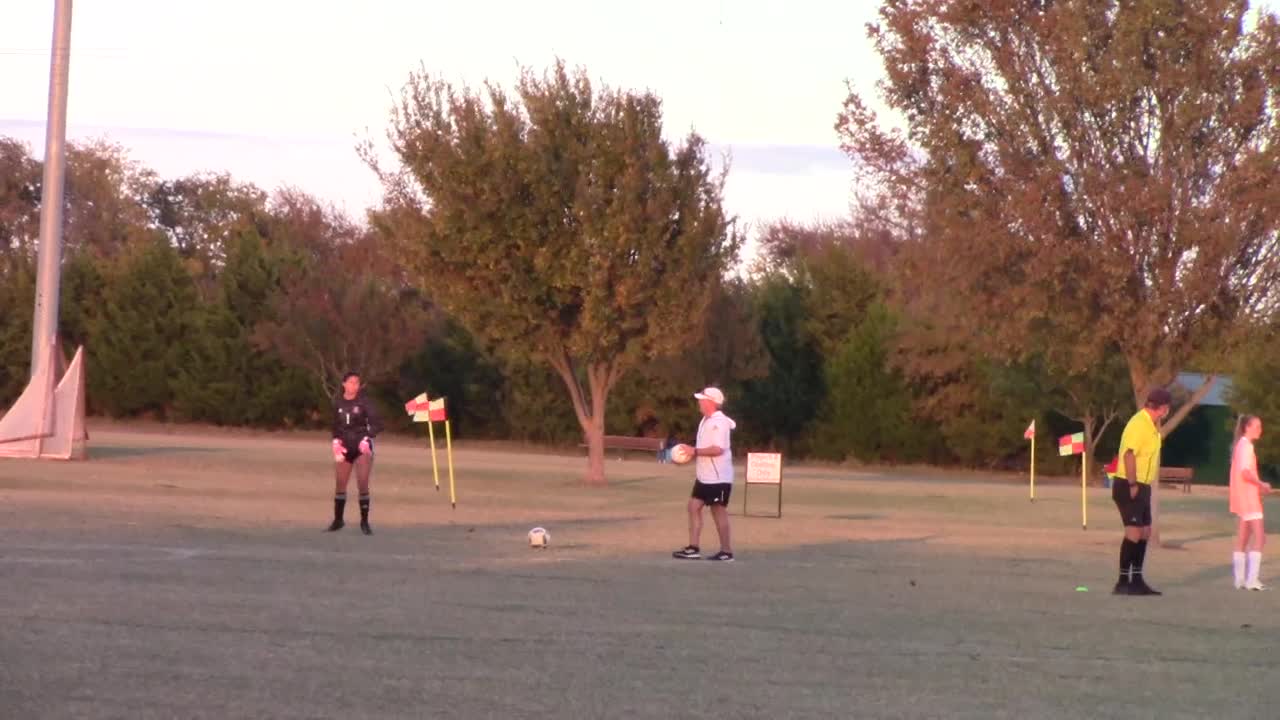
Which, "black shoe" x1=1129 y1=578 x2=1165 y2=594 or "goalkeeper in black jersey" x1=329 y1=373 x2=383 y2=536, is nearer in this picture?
"black shoe" x1=1129 y1=578 x2=1165 y2=594

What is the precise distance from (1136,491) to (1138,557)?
66 centimetres

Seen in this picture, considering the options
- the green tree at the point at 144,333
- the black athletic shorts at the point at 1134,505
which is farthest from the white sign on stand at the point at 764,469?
the green tree at the point at 144,333

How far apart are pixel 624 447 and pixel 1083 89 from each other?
1180 inches

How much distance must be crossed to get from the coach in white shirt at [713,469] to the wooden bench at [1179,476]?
28.7m

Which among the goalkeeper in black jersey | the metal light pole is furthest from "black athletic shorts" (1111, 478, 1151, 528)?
the metal light pole

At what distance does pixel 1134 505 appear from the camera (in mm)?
14383

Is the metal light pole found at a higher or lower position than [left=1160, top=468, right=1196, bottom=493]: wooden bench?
higher

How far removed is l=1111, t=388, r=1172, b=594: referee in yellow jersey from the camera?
14.4 metres

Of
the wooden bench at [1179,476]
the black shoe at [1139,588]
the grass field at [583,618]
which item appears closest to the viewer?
the grass field at [583,618]

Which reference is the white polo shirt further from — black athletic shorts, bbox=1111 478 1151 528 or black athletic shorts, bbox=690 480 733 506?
black athletic shorts, bbox=1111 478 1151 528

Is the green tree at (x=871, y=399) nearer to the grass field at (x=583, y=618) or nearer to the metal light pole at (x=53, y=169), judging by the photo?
the grass field at (x=583, y=618)

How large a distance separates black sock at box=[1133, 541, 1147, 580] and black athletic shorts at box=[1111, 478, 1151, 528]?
24cm

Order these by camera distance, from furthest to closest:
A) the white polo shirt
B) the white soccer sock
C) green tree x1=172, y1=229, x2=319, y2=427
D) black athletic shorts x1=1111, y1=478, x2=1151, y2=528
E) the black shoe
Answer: green tree x1=172, y1=229, x2=319, y2=427, the white polo shirt, the white soccer sock, the black shoe, black athletic shorts x1=1111, y1=478, x2=1151, y2=528

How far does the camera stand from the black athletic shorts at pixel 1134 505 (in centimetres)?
1436
